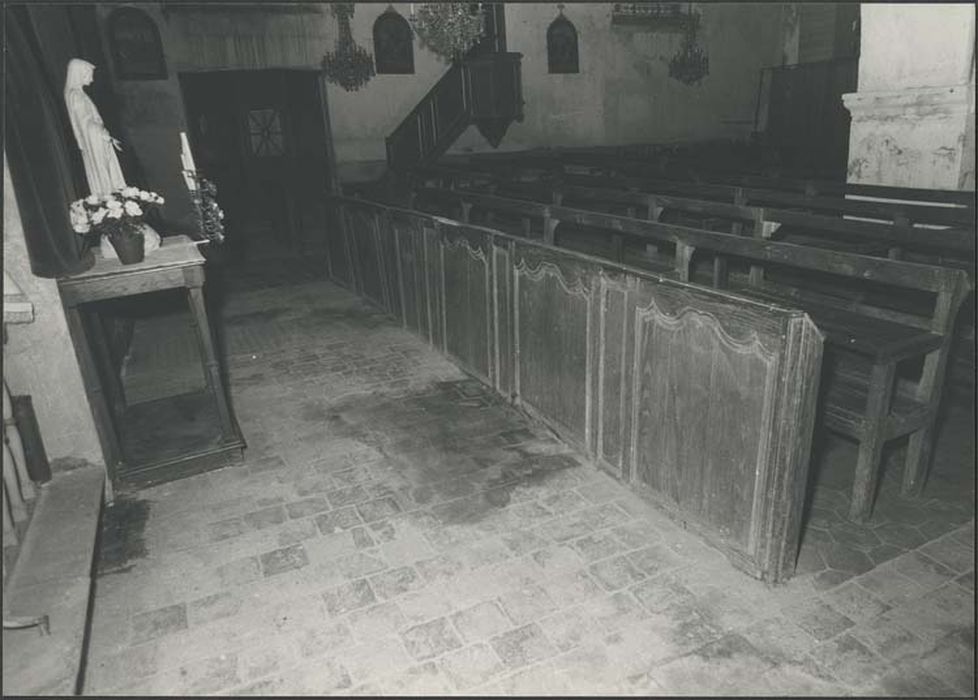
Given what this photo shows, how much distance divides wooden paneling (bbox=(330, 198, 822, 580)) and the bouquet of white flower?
2.74m

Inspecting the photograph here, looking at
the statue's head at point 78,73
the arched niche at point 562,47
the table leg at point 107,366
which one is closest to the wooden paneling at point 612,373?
the statue's head at point 78,73

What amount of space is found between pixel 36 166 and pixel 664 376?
429 centimetres

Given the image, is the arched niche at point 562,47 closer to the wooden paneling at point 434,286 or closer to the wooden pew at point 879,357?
the wooden paneling at point 434,286

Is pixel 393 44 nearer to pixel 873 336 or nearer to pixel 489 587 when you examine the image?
pixel 873 336

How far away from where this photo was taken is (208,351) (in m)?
5.02

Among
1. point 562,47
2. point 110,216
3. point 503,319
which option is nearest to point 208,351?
Answer: point 110,216

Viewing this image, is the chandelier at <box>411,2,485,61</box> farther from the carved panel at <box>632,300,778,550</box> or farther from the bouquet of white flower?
the carved panel at <box>632,300,778,550</box>

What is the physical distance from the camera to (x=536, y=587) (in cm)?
365

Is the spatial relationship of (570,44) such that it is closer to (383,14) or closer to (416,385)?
(383,14)

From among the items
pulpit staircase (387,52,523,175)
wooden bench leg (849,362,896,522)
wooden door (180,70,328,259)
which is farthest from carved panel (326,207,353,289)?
wooden bench leg (849,362,896,522)

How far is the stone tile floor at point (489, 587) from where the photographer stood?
309 cm

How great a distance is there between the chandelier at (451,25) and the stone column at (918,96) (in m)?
7.63

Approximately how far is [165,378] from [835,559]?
6618 millimetres

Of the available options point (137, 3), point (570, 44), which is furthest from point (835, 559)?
point (570, 44)
